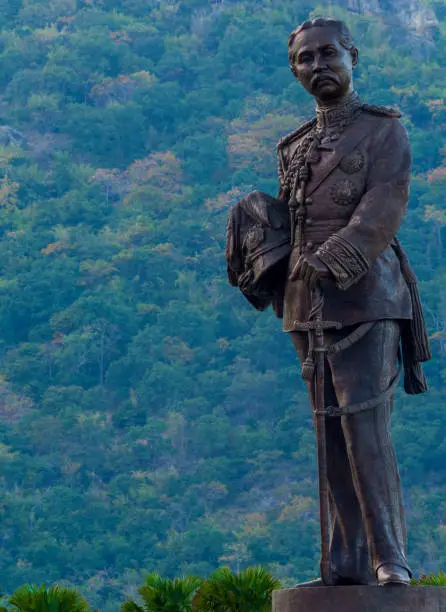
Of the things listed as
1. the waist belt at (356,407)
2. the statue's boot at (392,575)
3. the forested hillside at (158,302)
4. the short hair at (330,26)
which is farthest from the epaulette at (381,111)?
the forested hillside at (158,302)

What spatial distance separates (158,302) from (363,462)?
97.6m

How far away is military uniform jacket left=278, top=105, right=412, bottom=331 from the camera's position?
22.3ft

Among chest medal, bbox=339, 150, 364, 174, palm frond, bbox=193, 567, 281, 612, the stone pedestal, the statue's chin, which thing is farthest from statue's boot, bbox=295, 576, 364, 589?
palm frond, bbox=193, 567, 281, 612

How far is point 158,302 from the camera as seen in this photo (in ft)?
342

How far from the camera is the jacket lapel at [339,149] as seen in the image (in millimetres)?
7098

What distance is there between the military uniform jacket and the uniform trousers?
11 cm

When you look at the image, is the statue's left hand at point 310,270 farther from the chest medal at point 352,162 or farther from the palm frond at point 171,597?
the palm frond at point 171,597

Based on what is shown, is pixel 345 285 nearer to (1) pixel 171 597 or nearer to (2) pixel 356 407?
(2) pixel 356 407

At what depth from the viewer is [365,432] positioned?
6.82m

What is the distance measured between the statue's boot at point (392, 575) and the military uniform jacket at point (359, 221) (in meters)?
1.02

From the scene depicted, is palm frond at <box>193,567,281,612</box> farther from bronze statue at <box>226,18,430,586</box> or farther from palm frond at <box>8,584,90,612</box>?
bronze statue at <box>226,18,430,586</box>

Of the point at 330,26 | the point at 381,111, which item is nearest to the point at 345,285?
the point at 381,111

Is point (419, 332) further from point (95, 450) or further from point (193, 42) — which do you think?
point (193, 42)

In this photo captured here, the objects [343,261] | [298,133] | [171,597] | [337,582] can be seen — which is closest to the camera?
[343,261]
